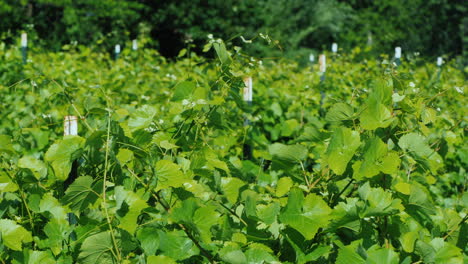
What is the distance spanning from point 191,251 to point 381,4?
1229 inches

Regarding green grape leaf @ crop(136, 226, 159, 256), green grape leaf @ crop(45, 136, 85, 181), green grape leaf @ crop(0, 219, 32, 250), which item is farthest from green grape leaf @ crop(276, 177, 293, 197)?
green grape leaf @ crop(0, 219, 32, 250)

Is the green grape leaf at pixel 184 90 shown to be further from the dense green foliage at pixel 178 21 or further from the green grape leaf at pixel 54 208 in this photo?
the dense green foliage at pixel 178 21

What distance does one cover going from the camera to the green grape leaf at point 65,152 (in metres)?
1.20

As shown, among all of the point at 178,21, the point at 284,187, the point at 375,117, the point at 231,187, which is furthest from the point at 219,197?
the point at 178,21

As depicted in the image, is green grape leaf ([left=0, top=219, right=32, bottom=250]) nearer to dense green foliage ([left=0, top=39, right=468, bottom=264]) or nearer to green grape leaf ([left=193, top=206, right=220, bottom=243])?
dense green foliage ([left=0, top=39, right=468, bottom=264])

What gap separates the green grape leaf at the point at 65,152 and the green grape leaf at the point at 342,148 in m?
0.54

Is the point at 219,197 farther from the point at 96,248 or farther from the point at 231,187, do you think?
the point at 96,248

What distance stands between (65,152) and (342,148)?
59cm

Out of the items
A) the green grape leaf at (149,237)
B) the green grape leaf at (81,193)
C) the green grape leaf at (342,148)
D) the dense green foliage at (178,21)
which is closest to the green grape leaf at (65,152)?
the green grape leaf at (81,193)

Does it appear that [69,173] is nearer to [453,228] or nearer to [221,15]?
[453,228]

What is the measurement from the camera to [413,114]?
4.60 feet

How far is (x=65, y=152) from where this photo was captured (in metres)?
1.21

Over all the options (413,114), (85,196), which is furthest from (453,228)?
(85,196)

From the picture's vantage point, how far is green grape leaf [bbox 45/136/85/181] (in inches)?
47.4
